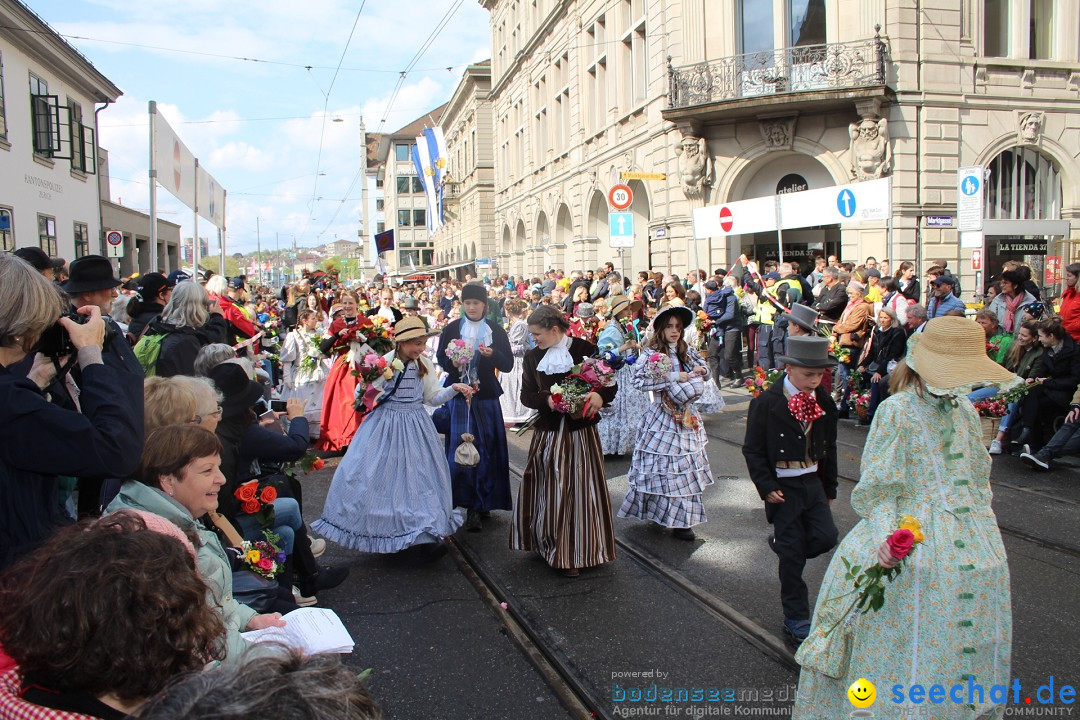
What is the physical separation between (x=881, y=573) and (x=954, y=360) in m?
0.89

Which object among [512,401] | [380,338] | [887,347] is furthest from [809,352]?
[512,401]

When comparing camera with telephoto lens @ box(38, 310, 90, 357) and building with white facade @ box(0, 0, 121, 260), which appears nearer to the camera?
camera with telephoto lens @ box(38, 310, 90, 357)

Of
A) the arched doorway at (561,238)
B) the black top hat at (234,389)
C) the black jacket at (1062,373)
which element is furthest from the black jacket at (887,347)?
the arched doorway at (561,238)

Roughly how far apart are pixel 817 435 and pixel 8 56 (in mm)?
22559

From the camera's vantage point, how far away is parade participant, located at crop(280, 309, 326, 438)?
12211 mm

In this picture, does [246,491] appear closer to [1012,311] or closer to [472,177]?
[1012,311]

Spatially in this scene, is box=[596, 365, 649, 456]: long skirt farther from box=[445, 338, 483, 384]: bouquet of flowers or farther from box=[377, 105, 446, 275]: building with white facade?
box=[377, 105, 446, 275]: building with white facade

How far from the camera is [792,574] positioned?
14.3 ft

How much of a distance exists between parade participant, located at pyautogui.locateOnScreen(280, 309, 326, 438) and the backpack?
553cm

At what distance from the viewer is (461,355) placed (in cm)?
670

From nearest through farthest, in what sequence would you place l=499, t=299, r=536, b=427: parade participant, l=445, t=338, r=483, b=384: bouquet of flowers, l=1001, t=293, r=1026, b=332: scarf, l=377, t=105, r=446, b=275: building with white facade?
l=445, t=338, r=483, b=384: bouquet of flowers, l=1001, t=293, r=1026, b=332: scarf, l=499, t=299, r=536, b=427: parade participant, l=377, t=105, r=446, b=275: building with white facade

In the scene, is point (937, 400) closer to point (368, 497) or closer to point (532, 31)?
point (368, 497)

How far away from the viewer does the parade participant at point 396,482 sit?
19.4 feet

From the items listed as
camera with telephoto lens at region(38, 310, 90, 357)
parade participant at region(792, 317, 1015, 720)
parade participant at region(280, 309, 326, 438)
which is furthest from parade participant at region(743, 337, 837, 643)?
parade participant at region(280, 309, 326, 438)
